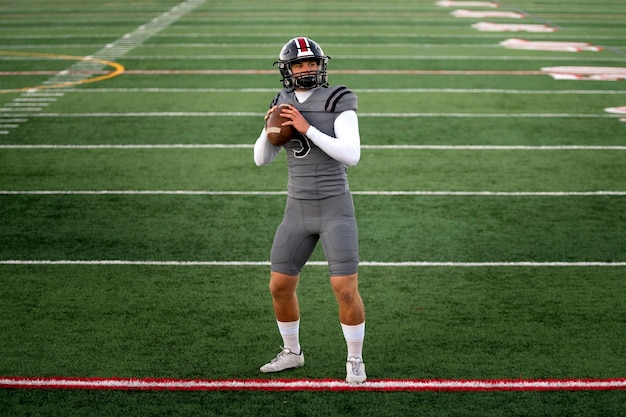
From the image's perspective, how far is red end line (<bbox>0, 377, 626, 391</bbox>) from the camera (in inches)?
188

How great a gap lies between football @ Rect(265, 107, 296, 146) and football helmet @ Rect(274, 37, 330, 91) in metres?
0.18

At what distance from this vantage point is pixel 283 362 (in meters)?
4.98

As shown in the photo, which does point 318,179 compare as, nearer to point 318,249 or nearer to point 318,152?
point 318,152

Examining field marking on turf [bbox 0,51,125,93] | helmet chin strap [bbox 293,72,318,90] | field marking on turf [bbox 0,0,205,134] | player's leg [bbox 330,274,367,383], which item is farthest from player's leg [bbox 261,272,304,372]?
field marking on turf [bbox 0,51,125,93]

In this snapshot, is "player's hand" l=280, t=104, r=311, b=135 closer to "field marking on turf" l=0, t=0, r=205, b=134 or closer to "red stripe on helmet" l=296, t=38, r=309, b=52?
"red stripe on helmet" l=296, t=38, r=309, b=52

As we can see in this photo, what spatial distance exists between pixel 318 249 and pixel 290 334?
2.13 meters

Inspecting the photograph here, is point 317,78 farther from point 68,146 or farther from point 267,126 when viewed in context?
point 68,146

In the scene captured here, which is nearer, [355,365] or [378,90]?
[355,365]

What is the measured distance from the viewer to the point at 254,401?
15.3 feet

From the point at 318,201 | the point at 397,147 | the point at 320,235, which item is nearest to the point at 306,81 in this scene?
the point at 318,201

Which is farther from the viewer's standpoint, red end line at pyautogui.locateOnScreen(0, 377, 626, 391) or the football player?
red end line at pyautogui.locateOnScreen(0, 377, 626, 391)

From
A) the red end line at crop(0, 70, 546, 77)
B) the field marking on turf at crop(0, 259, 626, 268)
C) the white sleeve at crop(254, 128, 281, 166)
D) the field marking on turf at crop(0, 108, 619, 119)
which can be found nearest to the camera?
the white sleeve at crop(254, 128, 281, 166)

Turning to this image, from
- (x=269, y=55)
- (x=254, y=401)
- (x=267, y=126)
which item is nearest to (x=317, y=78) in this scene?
(x=267, y=126)

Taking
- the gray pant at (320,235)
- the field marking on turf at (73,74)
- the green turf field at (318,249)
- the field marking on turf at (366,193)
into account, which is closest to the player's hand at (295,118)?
the gray pant at (320,235)
